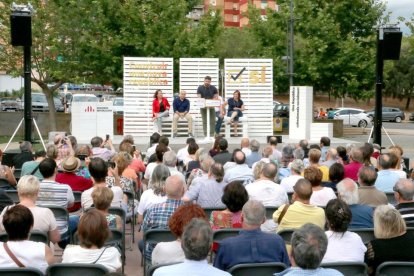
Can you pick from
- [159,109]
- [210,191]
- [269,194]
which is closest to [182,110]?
[159,109]

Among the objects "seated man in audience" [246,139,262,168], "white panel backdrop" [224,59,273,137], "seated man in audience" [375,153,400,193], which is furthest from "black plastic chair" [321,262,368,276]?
"white panel backdrop" [224,59,273,137]

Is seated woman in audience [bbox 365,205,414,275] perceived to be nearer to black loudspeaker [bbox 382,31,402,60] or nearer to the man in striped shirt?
the man in striped shirt

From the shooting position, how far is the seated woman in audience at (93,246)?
17.6 ft

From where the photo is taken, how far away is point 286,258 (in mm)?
5848

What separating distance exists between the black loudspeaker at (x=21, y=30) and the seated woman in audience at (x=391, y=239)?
11.2 metres

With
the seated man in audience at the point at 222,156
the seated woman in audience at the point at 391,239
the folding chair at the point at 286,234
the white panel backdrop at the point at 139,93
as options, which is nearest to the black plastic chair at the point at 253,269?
the seated woman in audience at the point at 391,239

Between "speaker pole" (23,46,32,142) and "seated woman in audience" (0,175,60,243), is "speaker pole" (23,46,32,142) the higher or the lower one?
the higher one

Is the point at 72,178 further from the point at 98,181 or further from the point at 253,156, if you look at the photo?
the point at 253,156

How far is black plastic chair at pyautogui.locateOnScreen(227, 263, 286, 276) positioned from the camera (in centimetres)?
521

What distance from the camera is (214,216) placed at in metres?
7.05

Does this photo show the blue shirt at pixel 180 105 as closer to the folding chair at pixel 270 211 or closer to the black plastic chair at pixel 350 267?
the folding chair at pixel 270 211

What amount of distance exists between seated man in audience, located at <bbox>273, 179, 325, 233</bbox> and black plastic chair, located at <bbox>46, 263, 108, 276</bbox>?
2.38m

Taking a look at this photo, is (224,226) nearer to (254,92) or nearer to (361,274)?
(361,274)

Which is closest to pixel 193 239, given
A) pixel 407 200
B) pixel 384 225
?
pixel 384 225
